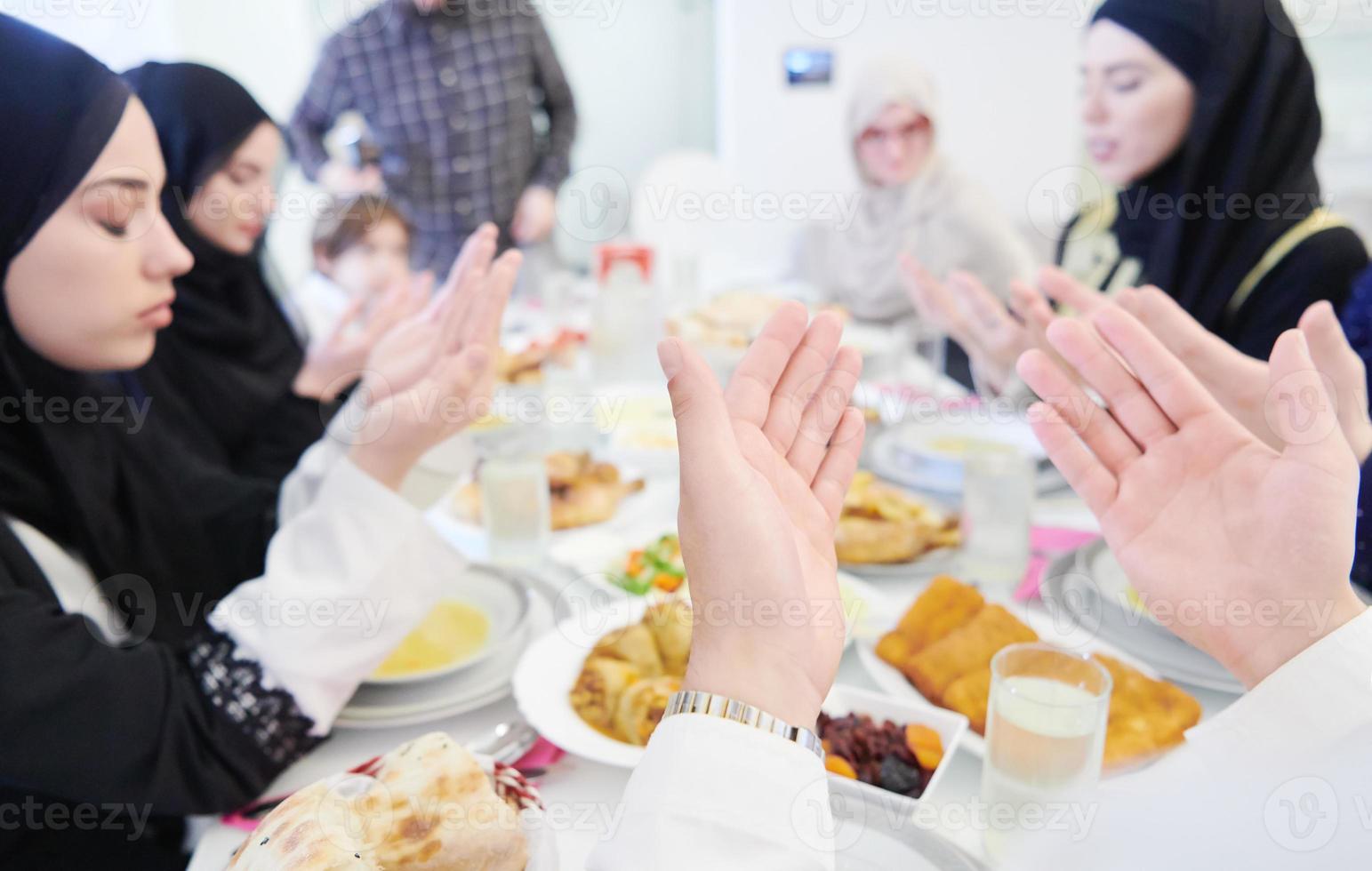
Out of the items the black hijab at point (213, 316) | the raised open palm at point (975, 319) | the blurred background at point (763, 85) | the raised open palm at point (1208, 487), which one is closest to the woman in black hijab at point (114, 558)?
the black hijab at point (213, 316)

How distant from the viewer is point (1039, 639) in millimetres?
983

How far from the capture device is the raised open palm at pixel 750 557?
1.92 ft

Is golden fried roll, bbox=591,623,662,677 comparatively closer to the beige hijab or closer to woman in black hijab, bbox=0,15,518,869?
woman in black hijab, bbox=0,15,518,869

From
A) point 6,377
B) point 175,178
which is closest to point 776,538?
point 6,377

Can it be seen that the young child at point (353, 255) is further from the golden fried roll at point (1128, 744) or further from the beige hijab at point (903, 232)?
the golden fried roll at point (1128, 744)

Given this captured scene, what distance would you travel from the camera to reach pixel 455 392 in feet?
3.20

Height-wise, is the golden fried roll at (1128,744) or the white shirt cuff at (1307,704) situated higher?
the white shirt cuff at (1307,704)

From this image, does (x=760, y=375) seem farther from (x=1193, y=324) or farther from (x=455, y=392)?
(x=1193, y=324)

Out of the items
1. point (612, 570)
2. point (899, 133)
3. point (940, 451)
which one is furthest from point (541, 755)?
point (899, 133)

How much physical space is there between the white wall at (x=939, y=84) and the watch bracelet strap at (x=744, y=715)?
425cm

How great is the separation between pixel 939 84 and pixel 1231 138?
3.23 m

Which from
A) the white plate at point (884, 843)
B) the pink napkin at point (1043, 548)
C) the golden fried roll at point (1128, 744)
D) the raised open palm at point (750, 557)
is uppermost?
the raised open palm at point (750, 557)

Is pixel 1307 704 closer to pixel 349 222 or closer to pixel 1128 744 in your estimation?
pixel 1128 744

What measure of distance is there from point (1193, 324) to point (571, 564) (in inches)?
31.0
